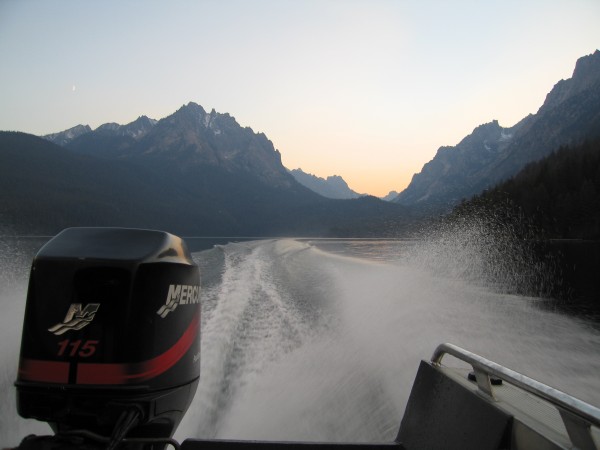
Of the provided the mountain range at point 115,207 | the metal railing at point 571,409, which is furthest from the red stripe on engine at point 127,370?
the mountain range at point 115,207

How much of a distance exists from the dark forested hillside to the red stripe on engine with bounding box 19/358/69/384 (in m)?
52.4

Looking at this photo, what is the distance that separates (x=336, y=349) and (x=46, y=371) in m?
4.80

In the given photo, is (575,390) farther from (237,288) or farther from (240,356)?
(237,288)

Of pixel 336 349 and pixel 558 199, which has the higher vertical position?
pixel 558 199

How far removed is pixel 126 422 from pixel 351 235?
102 meters

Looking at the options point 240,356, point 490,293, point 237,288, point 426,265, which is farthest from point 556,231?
point 240,356

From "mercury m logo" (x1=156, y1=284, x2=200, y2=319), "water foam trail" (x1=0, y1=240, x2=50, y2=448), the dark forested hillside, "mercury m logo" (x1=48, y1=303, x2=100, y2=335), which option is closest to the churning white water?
"water foam trail" (x1=0, y1=240, x2=50, y2=448)

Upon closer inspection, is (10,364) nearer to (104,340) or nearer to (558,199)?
(104,340)

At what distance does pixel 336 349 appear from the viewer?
646cm

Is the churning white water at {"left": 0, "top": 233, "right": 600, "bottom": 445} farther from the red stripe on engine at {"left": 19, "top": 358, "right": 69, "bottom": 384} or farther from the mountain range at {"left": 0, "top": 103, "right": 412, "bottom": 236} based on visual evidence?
the mountain range at {"left": 0, "top": 103, "right": 412, "bottom": 236}

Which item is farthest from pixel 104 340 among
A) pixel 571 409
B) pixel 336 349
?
pixel 336 349

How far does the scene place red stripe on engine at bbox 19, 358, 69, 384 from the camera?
2160mm

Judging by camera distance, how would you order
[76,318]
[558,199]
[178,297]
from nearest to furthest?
[76,318], [178,297], [558,199]

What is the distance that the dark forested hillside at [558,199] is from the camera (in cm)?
5616
